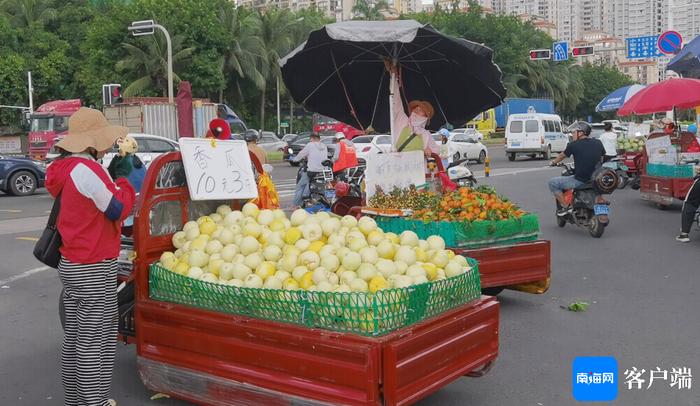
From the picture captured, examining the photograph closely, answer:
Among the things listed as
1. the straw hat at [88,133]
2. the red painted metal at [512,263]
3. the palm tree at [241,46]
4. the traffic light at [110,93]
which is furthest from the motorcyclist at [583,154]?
the palm tree at [241,46]

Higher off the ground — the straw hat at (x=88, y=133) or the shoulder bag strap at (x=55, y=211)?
the straw hat at (x=88, y=133)

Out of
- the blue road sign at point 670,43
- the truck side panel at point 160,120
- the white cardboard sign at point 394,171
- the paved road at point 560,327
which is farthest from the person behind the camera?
the truck side panel at point 160,120

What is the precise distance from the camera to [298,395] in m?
Answer: 4.10

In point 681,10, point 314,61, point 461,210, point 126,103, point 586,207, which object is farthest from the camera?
point 681,10

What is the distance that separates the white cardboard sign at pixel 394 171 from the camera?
8.12 metres

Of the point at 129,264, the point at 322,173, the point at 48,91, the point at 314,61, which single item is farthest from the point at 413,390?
the point at 48,91

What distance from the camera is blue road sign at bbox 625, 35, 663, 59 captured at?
37.1 meters

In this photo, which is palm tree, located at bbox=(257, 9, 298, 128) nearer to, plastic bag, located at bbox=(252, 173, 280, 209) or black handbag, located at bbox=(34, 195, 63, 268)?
plastic bag, located at bbox=(252, 173, 280, 209)

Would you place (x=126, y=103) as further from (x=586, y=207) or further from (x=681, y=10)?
(x=681, y=10)

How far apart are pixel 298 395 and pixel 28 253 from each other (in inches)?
318

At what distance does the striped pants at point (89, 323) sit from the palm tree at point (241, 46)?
44.7 metres

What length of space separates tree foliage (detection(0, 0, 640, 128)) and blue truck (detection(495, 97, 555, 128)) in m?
8.95

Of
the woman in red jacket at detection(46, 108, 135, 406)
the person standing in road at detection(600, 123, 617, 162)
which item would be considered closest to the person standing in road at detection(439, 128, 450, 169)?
the person standing in road at detection(600, 123, 617, 162)

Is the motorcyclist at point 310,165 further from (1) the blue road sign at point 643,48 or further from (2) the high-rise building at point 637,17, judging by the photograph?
(2) the high-rise building at point 637,17
